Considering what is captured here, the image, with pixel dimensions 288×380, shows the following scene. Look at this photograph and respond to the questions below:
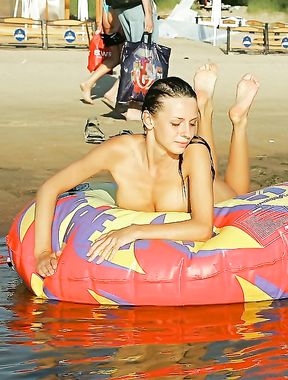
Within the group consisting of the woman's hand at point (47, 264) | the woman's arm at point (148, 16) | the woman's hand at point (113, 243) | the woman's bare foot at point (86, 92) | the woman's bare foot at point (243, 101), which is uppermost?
the woman's arm at point (148, 16)

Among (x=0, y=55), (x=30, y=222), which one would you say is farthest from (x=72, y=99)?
(x=30, y=222)

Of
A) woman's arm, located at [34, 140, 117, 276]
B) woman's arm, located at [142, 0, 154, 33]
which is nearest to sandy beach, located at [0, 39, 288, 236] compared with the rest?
woman's arm, located at [142, 0, 154, 33]

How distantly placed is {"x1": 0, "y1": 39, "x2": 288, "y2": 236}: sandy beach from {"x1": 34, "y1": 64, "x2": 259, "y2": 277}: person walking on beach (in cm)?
136

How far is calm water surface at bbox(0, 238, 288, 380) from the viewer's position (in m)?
3.81

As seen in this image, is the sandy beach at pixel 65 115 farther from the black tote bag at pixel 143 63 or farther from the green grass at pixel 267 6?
the green grass at pixel 267 6

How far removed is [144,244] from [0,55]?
1073 cm

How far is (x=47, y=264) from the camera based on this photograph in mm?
4844

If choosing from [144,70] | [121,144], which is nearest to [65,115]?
[144,70]

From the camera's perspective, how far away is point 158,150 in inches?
196

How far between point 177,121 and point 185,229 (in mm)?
480

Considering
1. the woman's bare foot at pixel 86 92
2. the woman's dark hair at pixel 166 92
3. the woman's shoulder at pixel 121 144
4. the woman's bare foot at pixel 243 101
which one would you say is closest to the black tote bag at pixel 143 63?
the woman's bare foot at pixel 86 92

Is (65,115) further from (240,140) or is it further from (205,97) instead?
(240,140)

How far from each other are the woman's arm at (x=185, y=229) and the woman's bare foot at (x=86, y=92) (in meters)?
6.02

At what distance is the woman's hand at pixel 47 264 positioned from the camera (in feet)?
15.8
